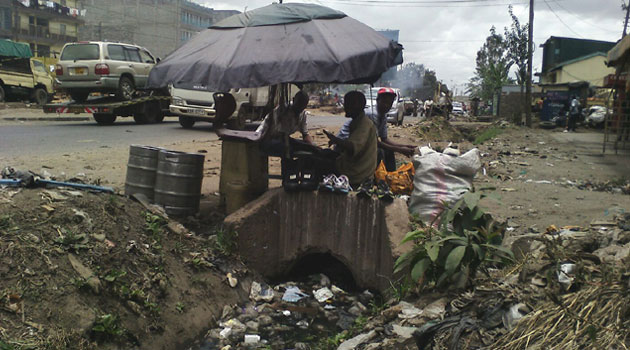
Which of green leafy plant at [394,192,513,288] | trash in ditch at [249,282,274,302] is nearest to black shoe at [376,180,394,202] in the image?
green leafy plant at [394,192,513,288]

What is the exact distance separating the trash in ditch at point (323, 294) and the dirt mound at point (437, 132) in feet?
37.6

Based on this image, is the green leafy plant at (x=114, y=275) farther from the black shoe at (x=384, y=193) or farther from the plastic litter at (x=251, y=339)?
the black shoe at (x=384, y=193)

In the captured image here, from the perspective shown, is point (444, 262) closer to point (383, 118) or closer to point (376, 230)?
point (376, 230)

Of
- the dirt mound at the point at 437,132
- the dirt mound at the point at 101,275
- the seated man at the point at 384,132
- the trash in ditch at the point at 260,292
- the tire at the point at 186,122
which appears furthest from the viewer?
the dirt mound at the point at 437,132

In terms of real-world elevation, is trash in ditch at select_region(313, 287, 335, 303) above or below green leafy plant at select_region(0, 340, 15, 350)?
below

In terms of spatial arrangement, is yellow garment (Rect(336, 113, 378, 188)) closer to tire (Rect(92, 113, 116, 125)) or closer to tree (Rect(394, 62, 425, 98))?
tire (Rect(92, 113, 116, 125))

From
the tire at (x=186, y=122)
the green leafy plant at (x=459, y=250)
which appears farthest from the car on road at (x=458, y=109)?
the green leafy plant at (x=459, y=250)

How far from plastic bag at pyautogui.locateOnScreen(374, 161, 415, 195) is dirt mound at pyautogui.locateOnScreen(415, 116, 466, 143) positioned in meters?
10.7

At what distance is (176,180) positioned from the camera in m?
4.88

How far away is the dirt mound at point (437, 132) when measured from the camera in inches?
668

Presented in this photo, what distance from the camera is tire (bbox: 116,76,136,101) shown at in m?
14.6

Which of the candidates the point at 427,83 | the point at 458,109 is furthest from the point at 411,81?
the point at 458,109

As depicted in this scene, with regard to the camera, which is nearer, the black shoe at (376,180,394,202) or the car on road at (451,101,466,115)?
the black shoe at (376,180,394,202)

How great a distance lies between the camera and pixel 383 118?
6312 millimetres
